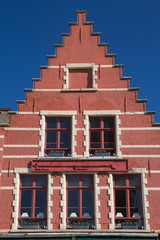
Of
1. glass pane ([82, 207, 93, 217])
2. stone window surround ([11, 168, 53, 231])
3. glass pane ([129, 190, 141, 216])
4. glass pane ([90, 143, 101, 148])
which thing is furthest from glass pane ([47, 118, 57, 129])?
glass pane ([129, 190, 141, 216])

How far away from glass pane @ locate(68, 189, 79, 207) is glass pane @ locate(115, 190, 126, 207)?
1.52 m

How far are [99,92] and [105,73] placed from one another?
0.93 m

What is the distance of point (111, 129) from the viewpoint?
48.8 ft

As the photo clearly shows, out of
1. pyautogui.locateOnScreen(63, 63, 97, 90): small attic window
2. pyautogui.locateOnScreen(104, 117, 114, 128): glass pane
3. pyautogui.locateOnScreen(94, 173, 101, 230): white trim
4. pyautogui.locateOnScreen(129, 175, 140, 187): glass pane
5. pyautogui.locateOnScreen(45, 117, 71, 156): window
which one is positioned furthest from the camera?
pyautogui.locateOnScreen(63, 63, 97, 90): small attic window

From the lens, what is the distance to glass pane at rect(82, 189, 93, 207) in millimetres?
13867

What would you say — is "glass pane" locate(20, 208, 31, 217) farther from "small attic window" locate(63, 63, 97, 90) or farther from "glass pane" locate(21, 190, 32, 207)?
"small attic window" locate(63, 63, 97, 90)

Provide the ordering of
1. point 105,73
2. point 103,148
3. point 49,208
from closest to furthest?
point 49,208 < point 103,148 < point 105,73

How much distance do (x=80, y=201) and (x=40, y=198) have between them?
153 cm

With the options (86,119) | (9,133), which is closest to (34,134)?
(9,133)

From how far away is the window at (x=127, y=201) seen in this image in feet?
44.5

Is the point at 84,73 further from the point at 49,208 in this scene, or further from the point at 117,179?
the point at 49,208

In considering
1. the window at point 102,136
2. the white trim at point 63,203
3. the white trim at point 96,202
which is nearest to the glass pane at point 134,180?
the window at point 102,136

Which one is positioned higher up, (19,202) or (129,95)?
(129,95)

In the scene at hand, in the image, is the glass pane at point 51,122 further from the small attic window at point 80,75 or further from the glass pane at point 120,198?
the glass pane at point 120,198
